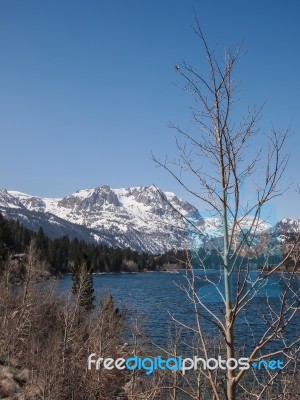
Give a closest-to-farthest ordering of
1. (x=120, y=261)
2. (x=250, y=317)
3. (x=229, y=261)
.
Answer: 1. (x=229, y=261)
2. (x=250, y=317)
3. (x=120, y=261)

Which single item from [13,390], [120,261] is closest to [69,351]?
[13,390]

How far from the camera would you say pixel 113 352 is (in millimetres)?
26188

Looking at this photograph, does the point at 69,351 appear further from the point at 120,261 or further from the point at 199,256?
the point at 120,261

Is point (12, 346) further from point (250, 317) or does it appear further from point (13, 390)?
point (250, 317)

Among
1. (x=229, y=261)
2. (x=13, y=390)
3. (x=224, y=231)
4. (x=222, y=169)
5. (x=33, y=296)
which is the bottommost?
(x=13, y=390)

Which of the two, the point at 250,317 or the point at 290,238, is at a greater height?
the point at 290,238

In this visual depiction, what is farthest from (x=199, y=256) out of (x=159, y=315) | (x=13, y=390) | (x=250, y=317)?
(x=159, y=315)

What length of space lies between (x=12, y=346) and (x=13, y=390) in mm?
6375

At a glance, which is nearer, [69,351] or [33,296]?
[69,351]

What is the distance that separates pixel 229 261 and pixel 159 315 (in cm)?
4197

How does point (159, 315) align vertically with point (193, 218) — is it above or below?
below

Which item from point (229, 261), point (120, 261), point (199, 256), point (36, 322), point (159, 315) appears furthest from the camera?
point (120, 261)

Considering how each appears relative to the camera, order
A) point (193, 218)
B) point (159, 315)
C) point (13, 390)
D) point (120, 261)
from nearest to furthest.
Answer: point (193, 218) → point (13, 390) → point (159, 315) → point (120, 261)

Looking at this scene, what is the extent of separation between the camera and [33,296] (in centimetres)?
3609
